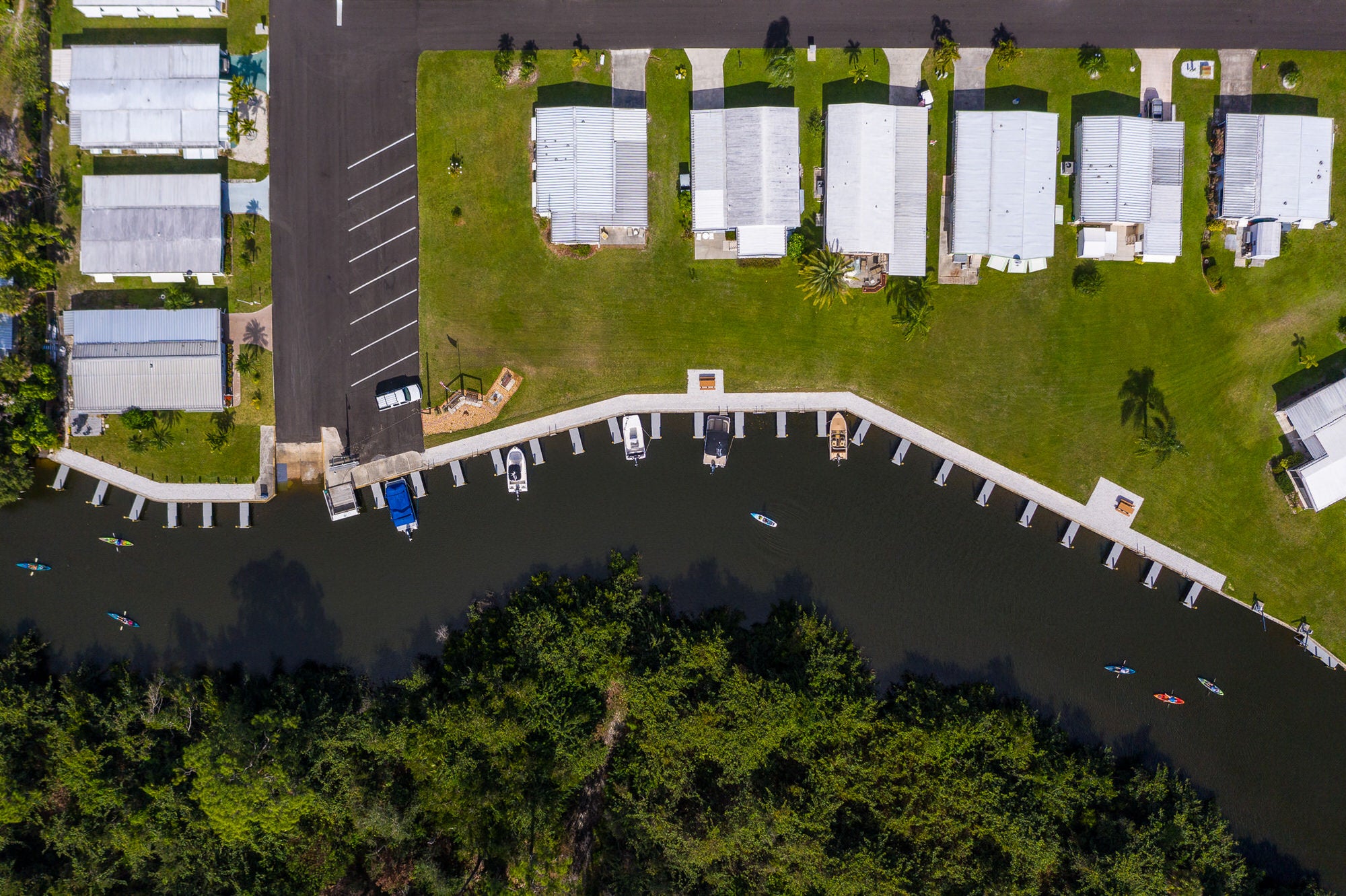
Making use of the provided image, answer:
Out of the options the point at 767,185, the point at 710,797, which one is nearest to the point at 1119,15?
the point at 767,185

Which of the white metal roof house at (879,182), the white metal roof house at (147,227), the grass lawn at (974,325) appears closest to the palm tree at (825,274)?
the white metal roof house at (879,182)

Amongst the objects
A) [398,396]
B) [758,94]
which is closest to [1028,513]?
[758,94]

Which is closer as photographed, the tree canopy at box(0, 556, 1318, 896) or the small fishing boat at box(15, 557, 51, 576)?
the tree canopy at box(0, 556, 1318, 896)

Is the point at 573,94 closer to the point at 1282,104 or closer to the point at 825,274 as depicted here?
the point at 825,274

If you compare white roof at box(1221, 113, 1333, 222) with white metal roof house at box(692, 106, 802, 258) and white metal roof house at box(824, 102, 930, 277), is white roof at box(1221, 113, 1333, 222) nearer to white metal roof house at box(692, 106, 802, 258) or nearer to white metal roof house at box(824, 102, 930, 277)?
white metal roof house at box(824, 102, 930, 277)

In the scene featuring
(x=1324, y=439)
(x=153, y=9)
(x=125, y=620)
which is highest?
(x=153, y=9)

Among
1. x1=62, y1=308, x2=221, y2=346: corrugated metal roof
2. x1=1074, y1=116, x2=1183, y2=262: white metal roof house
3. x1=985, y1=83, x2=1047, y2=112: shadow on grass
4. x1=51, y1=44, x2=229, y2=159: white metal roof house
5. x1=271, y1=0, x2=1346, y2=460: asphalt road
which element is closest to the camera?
x1=51, y1=44, x2=229, y2=159: white metal roof house

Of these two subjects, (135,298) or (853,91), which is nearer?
(135,298)

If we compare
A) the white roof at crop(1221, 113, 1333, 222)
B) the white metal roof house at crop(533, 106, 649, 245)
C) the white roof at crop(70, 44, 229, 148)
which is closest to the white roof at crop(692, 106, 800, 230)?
the white metal roof house at crop(533, 106, 649, 245)
